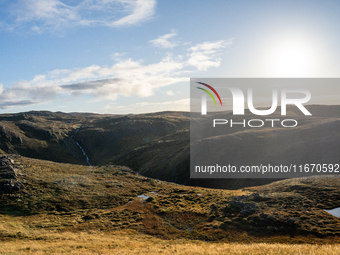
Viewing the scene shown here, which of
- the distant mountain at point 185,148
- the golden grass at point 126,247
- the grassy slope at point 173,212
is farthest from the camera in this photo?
the distant mountain at point 185,148

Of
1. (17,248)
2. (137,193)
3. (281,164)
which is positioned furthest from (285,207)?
(281,164)

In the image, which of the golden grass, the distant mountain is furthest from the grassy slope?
the distant mountain

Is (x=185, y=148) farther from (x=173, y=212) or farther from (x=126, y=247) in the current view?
(x=126, y=247)

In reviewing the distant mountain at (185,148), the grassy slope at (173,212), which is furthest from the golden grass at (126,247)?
the distant mountain at (185,148)

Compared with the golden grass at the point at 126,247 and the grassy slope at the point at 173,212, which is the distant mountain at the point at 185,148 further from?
the golden grass at the point at 126,247

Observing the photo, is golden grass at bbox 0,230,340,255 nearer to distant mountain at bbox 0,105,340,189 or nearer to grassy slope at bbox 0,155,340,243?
grassy slope at bbox 0,155,340,243

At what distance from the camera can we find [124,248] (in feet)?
72.1

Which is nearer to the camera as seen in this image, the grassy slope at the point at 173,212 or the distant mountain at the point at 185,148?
the grassy slope at the point at 173,212

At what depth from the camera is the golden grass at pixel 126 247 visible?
64.3 ft

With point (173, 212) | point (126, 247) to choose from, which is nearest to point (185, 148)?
point (173, 212)

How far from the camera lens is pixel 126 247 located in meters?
22.5

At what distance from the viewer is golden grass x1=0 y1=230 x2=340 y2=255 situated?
771 inches

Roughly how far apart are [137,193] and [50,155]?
120 metres

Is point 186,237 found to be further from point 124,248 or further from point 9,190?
point 9,190
